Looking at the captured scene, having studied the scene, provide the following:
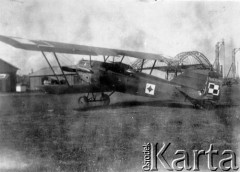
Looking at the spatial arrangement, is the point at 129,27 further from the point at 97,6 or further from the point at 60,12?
the point at 60,12

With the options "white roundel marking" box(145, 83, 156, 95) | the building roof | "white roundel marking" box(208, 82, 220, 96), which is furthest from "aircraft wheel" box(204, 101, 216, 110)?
the building roof

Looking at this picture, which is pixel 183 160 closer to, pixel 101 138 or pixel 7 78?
pixel 101 138

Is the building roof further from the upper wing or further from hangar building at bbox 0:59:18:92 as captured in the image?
the upper wing

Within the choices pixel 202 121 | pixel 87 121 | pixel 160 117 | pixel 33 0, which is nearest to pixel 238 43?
Answer: pixel 202 121

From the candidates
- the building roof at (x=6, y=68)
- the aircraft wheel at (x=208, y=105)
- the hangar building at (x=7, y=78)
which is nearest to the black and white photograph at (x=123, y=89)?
the aircraft wheel at (x=208, y=105)

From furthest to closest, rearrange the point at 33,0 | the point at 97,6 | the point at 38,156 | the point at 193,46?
1. the point at 193,46
2. the point at 97,6
3. the point at 33,0
4. the point at 38,156

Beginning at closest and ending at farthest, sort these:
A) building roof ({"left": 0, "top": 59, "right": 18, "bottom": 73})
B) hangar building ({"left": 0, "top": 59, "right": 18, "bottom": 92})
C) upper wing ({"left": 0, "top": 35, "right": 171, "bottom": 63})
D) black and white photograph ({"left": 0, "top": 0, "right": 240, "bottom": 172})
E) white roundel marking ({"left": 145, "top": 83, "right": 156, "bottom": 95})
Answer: black and white photograph ({"left": 0, "top": 0, "right": 240, "bottom": 172}) → upper wing ({"left": 0, "top": 35, "right": 171, "bottom": 63}) → white roundel marking ({"left": 145, "top": 83, "right": 156, "bottom": 95}) → building roof ({"left": 0, "top": 59, "right": 18, "bottom": 73}) → hangar building ({"left": 0, "top": 59, "right": 18, "bottom": 92})

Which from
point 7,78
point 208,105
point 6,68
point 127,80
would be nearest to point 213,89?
point 208,105
